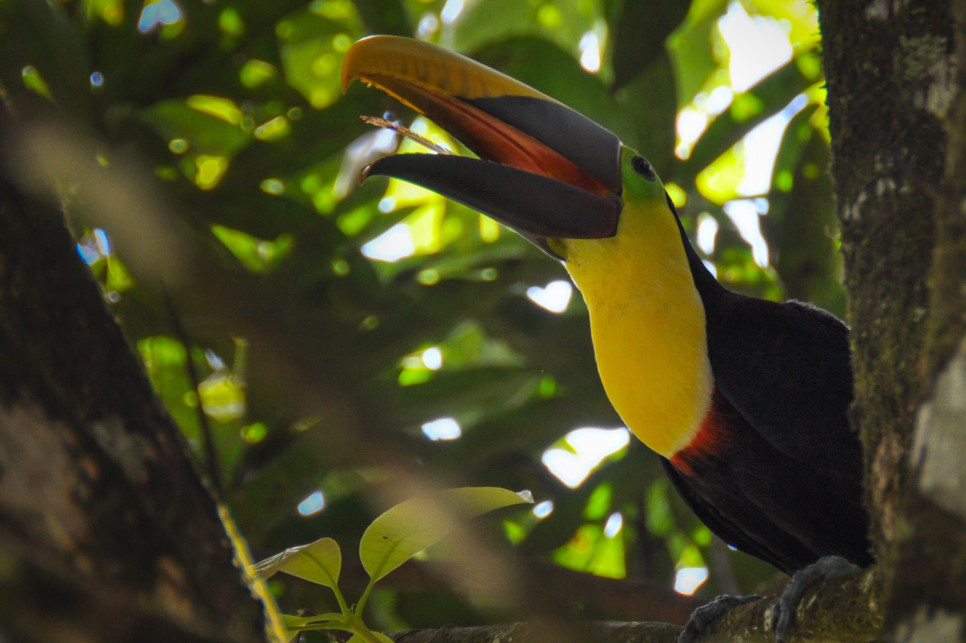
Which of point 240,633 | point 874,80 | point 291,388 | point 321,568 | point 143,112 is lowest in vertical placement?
point 321,568

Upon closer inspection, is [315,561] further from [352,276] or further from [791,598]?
[352,276]

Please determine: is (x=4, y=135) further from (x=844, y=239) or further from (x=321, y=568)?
(x=844, y=239)

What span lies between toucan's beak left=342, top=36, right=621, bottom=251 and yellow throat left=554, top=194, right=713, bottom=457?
0.25 ft

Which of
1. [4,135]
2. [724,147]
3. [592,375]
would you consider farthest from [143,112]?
[4,135]

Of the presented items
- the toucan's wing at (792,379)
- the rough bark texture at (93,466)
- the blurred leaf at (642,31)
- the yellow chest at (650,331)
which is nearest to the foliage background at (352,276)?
the blurred leaf at (642,31)

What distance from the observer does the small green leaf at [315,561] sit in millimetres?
1598

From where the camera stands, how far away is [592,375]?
10.6 ft

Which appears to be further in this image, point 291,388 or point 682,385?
point 291,388

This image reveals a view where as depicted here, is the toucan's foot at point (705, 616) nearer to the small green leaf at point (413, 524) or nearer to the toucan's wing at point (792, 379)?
the toucan's wing at point (792, 379)

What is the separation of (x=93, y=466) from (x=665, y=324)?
5.83 ft

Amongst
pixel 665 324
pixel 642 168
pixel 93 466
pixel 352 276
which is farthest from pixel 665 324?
pixel 93 466

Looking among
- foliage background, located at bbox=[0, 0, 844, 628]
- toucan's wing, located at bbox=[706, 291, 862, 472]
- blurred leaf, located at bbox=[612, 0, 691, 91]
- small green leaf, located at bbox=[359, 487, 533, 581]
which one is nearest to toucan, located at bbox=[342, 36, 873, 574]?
toucan's wing, located at bbox=[706, 291, 862, 472]

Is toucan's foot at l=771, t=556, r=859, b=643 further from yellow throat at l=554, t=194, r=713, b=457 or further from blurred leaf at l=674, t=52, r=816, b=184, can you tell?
blurred leaf at l=674, t=52, r=816, b=184

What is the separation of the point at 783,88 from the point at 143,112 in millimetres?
2258
